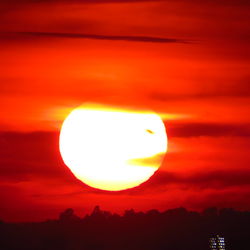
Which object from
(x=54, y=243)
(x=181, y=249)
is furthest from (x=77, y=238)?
(x=181, y=249)

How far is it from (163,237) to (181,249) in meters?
2.68

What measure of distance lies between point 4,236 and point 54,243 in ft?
16.1

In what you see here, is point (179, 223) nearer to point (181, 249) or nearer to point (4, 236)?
point (181, 249)

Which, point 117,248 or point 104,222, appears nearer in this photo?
point 117,248

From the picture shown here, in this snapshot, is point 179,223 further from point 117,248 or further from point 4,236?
point 4,236

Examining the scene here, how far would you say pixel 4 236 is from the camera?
89.1 meters

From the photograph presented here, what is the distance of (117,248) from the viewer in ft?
288

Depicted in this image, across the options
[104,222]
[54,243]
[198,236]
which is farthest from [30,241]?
[198,236]

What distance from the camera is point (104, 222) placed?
94250mm

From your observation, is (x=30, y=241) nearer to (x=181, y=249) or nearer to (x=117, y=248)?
(x=117, y=248)

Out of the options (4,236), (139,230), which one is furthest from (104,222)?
(4,236)

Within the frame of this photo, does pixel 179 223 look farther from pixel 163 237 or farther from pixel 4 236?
pixel 4 236

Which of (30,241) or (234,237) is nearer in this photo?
(30,241)

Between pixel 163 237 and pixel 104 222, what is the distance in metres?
5.78
